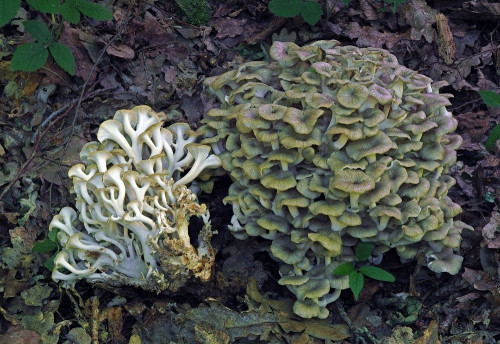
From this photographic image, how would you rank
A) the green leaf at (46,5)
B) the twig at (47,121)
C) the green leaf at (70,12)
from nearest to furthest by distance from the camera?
1. the green leaf at (46,5)
2. the green leaf at (70,12)
3. the twig at (47,121)

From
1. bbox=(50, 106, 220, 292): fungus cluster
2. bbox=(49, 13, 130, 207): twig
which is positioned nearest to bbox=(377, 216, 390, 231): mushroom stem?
bbox=(50, 106, 220, 292): fungus cluster

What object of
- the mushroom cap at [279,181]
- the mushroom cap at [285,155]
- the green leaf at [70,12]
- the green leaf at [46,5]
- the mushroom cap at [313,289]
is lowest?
the mushroom cap at [313,289]

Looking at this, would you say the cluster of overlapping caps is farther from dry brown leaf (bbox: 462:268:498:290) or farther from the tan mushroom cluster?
dry brown leaf (bbox: 462:268:498:290)

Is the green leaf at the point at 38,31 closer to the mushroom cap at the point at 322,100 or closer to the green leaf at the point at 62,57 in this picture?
the green leaf at the point at 62,57

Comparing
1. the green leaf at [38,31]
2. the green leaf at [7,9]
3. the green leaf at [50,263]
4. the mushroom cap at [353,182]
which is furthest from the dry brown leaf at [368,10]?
the green leaf at [50,263]

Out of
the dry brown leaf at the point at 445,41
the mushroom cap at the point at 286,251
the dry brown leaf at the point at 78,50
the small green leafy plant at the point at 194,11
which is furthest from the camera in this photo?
the small green leafy plant at the point at 194,11

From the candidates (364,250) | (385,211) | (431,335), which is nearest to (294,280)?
(364,250)
